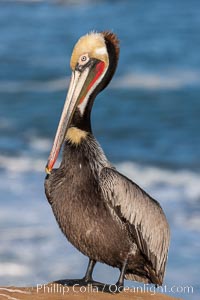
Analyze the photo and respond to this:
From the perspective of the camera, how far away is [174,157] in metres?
20.3

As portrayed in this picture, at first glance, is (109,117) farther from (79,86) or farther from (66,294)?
(66,294)

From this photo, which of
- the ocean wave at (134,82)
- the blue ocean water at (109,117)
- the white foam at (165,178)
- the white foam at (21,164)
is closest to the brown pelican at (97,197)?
the blue ocean water at (109,117)

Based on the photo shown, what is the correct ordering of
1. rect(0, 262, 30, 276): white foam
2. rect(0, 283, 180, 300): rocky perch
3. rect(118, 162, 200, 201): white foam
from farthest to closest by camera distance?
rect(118, 162, 200, 201): white foam
rect(0, 262, 30, 276): white foam
rect(0, 283, 180, 300): rocky perch

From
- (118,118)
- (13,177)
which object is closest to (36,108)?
(118,118)

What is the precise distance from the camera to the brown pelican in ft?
32.7

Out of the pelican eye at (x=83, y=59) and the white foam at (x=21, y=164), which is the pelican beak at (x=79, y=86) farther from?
the white foam at (x=21, y=164)

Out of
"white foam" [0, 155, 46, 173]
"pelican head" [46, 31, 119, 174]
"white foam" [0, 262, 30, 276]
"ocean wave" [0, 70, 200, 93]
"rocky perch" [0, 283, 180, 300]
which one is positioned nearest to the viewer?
"rocky perch" [0, 283, 180, 300]

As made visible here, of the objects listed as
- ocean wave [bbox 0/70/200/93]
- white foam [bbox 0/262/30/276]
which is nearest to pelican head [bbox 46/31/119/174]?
white foam [bbox 0/262/30/276]

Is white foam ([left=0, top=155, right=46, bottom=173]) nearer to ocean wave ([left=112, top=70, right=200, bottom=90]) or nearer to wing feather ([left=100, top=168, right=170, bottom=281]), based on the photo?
ocean wave ([left=112, top=70, right=200, bottom=90])

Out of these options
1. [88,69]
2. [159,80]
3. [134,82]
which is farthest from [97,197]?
[159,80]

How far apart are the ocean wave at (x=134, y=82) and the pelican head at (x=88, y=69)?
15.4 m

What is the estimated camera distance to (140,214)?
10234mm

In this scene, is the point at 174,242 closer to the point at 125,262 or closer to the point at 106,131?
the point at 125,262

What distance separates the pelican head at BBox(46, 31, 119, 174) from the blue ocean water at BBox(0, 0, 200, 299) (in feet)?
10.7
